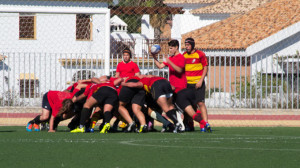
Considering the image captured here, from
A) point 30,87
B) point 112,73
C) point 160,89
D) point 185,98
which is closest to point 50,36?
point 112,73

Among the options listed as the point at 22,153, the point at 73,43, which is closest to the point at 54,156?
→ the point at 22,153

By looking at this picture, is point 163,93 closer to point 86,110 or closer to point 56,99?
point 86,110

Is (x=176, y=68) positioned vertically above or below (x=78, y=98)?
above

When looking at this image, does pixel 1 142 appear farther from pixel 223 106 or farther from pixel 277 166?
pixel 223 106

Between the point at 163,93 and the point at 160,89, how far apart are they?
0.31 feet

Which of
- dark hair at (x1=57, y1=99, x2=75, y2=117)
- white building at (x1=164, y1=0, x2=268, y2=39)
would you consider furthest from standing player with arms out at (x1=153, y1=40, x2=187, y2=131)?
white building at (x1=164, y1=0, x2=268, y2=39)

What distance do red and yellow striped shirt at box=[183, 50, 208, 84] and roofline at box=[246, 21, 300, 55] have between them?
21211mm

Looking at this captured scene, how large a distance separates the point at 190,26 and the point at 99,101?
144 feet

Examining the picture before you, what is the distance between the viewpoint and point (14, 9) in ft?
60.5

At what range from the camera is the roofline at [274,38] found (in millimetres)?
34250

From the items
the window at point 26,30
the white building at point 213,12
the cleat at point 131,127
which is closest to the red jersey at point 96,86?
the cleat at point 131,127

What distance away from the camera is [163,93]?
1277 centimetres

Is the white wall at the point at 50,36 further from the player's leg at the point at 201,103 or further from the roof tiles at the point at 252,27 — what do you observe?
the roof tiles at the point at 252,27

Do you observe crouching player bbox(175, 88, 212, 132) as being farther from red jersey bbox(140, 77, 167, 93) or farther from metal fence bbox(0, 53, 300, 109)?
metal fence bbox(0, 53, 300, 109)
